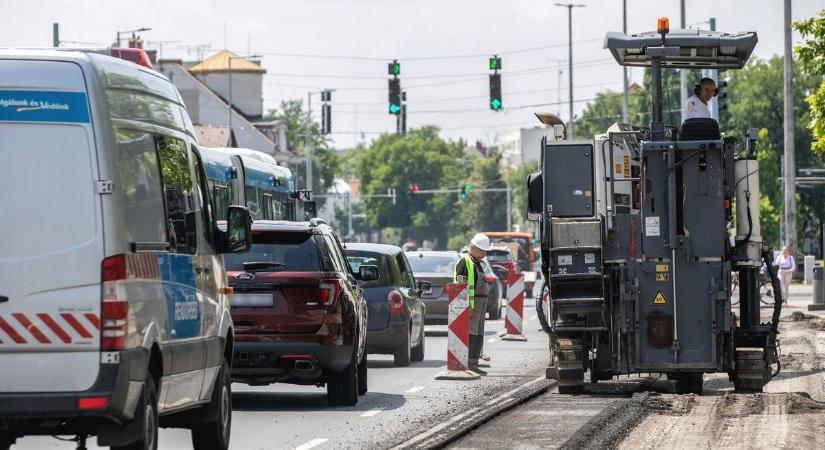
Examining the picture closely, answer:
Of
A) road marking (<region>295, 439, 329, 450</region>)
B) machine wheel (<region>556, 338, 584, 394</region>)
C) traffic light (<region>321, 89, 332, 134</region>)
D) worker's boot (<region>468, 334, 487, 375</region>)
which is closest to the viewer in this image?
road marking (<region>295, 439, 329, 450</region>)

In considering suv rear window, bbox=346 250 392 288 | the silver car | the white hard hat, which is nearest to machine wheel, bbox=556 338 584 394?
the white hard hat

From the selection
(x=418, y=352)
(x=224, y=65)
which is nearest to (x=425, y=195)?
(x=224, y=65)

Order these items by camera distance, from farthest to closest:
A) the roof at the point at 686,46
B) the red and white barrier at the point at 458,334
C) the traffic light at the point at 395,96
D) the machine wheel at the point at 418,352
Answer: the traffic light at the point at 395,96 < the machine wheel at the point at 418,352 < the red and white barrier at the point at 458,334 < the roof at the point at 686,46

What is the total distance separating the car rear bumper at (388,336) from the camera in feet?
69.7

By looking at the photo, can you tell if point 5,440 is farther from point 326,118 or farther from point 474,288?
point 326,118

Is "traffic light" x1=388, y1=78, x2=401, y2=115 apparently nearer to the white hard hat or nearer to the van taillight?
the van taillight

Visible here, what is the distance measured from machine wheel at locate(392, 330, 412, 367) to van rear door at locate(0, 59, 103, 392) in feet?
42.3

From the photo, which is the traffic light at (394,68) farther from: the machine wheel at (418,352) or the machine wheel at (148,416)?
the machine wheel at (148,416)

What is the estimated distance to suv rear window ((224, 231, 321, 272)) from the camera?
15.6 metres

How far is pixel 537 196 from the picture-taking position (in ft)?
54.9

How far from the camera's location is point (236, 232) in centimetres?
1172

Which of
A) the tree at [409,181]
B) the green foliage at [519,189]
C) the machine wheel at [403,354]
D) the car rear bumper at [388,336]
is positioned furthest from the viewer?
the tree at [409,181]

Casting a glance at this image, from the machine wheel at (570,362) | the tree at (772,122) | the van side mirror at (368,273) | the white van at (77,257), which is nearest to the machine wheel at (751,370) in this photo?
the machine wheel at (570,362)

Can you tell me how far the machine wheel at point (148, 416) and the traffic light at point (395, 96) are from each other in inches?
1286
